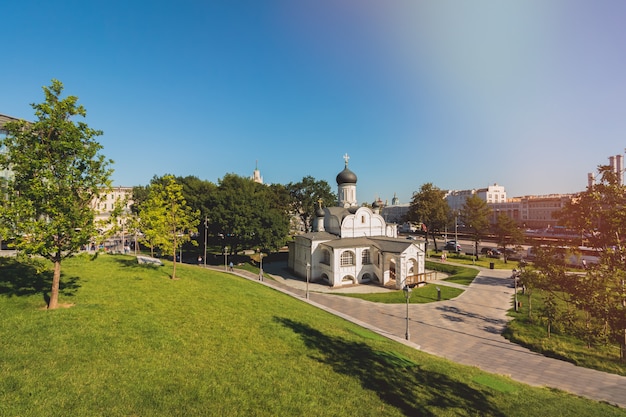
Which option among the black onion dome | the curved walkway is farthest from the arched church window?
the black onion dome

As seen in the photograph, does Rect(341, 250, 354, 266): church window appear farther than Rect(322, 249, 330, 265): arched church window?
No

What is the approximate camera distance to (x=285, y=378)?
31.9ft

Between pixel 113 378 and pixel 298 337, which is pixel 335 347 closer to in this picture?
pixel 298 337

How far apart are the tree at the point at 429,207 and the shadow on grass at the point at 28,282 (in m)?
48.5

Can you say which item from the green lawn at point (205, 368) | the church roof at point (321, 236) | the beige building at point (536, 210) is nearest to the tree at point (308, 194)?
the church roof at point (321, 236)

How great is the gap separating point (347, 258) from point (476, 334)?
17.1 meters

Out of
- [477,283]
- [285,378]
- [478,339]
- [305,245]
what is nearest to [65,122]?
[285,378]

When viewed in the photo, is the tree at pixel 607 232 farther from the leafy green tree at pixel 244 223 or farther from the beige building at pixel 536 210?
the beige building at pixel 536 210

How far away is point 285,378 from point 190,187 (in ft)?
189

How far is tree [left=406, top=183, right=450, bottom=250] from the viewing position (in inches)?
2075

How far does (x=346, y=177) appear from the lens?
148ft

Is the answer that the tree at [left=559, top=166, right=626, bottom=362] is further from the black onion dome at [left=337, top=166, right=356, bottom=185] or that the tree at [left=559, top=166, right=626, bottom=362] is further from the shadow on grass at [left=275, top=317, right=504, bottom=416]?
the black onion dome at [left=337, top=166, right=356, bottom=185]

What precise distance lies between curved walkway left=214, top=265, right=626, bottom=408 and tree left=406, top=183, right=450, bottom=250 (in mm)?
19852

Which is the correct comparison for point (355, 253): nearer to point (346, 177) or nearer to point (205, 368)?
point (346, 177)
